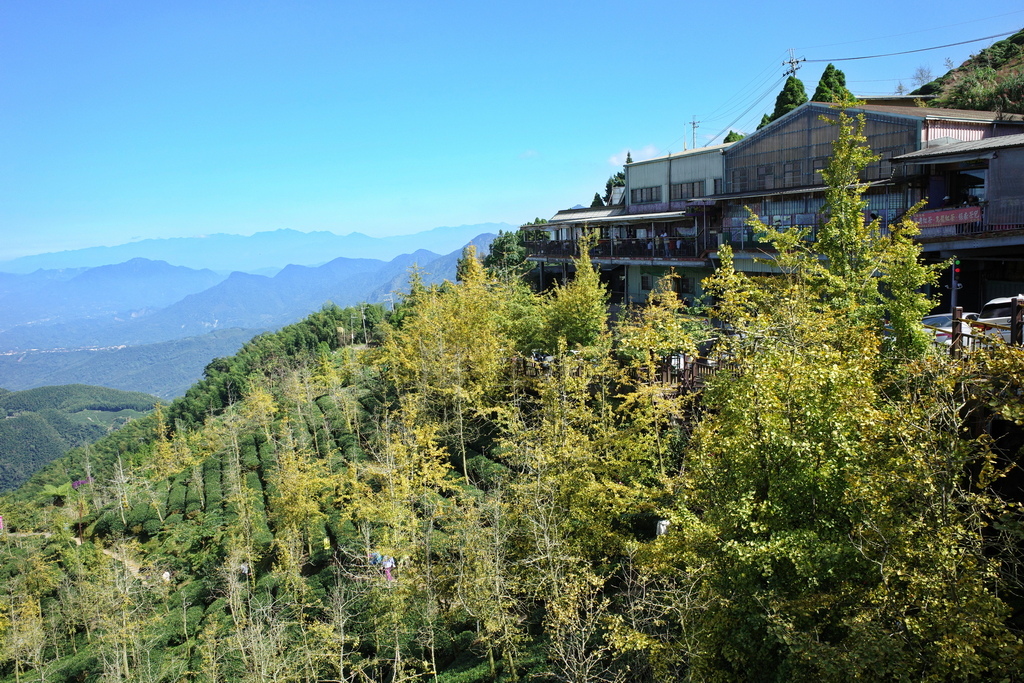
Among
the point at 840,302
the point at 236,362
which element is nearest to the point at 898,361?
the point at 840,302

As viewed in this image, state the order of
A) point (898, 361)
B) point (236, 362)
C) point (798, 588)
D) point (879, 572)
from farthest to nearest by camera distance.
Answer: point (236, 362) → point (898, 361) → point (798, 588) → point (879, 572)

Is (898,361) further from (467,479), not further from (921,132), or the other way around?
(921,132)

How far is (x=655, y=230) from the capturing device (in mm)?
37094

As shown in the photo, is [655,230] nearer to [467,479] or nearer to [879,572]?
[467,479]

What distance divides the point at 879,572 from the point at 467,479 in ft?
47.5

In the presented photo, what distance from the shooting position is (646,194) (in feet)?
130

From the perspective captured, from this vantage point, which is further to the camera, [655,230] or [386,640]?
[655,230]

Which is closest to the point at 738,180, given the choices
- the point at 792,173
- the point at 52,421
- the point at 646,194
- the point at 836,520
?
the point at 792,173

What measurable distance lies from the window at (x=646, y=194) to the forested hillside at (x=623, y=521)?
41.7ft

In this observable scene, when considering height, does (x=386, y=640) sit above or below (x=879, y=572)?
below

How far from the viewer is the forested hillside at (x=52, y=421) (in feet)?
344

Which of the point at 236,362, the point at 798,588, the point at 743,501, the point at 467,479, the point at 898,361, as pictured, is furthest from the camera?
the point at 236,362

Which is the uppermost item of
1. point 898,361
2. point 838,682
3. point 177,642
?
point 898,361

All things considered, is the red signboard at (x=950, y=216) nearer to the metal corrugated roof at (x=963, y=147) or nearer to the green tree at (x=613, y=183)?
the metal corrugated roof at (x=963, y=147)
